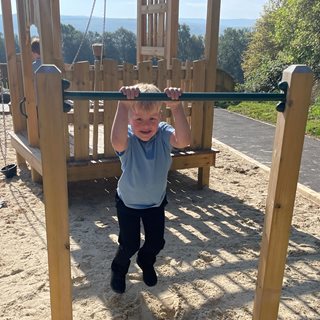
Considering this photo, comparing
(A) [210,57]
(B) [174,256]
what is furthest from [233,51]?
(B) [174,256]

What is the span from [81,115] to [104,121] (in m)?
0.26

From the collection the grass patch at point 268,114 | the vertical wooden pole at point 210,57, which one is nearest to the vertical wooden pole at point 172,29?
the vertical wooden pole at point 210,57

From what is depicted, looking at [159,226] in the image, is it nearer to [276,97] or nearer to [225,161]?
[276,97]

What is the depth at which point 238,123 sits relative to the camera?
944cm

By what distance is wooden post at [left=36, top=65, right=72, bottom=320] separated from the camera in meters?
1.69

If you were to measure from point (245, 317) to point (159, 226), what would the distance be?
76 centimetres

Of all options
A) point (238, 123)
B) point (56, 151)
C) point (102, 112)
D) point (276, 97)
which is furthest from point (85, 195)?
point (238, 123)

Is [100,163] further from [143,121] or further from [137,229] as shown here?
[143,121]

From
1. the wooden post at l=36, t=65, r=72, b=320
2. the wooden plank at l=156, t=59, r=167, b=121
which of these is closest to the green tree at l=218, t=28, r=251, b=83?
the wooden plank at l=156, t=59, r=167, b=121

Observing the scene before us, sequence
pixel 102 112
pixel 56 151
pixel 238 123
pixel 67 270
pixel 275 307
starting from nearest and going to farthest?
pixel 56 151, pixel 67 270, pixel 275 307, pixel 102 112, pixel 238 123

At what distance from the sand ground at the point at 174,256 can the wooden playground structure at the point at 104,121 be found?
0.42 meters

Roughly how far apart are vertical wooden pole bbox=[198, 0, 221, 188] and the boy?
2237 millimetres

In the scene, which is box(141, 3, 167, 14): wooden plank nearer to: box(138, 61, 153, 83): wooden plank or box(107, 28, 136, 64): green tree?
box(138, 61, 153, 83): wooden plank

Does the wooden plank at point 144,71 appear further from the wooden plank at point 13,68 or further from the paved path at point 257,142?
the paved path at point 257,142
